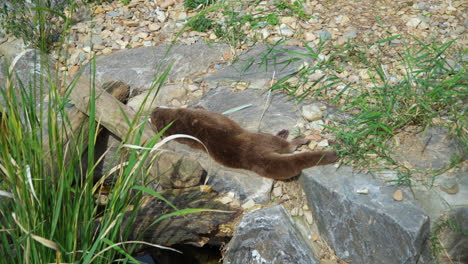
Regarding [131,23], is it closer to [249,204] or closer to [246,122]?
[246,122]

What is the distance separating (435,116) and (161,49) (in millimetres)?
2594

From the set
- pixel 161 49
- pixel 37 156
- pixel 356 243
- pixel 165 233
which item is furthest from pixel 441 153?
pixel 161 49

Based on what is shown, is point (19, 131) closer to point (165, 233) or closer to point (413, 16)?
point (165, 233)

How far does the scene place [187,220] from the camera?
3248mm

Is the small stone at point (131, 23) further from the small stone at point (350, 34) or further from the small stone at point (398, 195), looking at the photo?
the small stone at point (398, 195)

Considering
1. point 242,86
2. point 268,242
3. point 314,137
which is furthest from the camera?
point 242,86

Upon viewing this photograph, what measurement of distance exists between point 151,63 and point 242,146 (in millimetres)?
1620

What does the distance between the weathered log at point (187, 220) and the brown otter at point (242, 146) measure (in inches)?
11.1

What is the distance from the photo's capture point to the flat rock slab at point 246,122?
3414mm

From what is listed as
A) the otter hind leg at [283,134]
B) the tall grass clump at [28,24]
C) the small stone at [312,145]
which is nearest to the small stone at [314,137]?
the small stone at [312,145]

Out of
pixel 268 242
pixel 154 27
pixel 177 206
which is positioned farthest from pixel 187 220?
pixel 154 27

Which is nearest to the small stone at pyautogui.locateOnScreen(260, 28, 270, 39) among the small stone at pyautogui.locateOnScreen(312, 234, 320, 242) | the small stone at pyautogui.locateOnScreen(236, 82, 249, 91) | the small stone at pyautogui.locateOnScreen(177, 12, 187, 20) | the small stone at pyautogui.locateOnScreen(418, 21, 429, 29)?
the small stone at pyautogui.locateOnScreen(236, 82, 249, 91)

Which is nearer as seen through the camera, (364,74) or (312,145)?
(312,145)

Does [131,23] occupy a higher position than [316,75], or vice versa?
[131,23]
